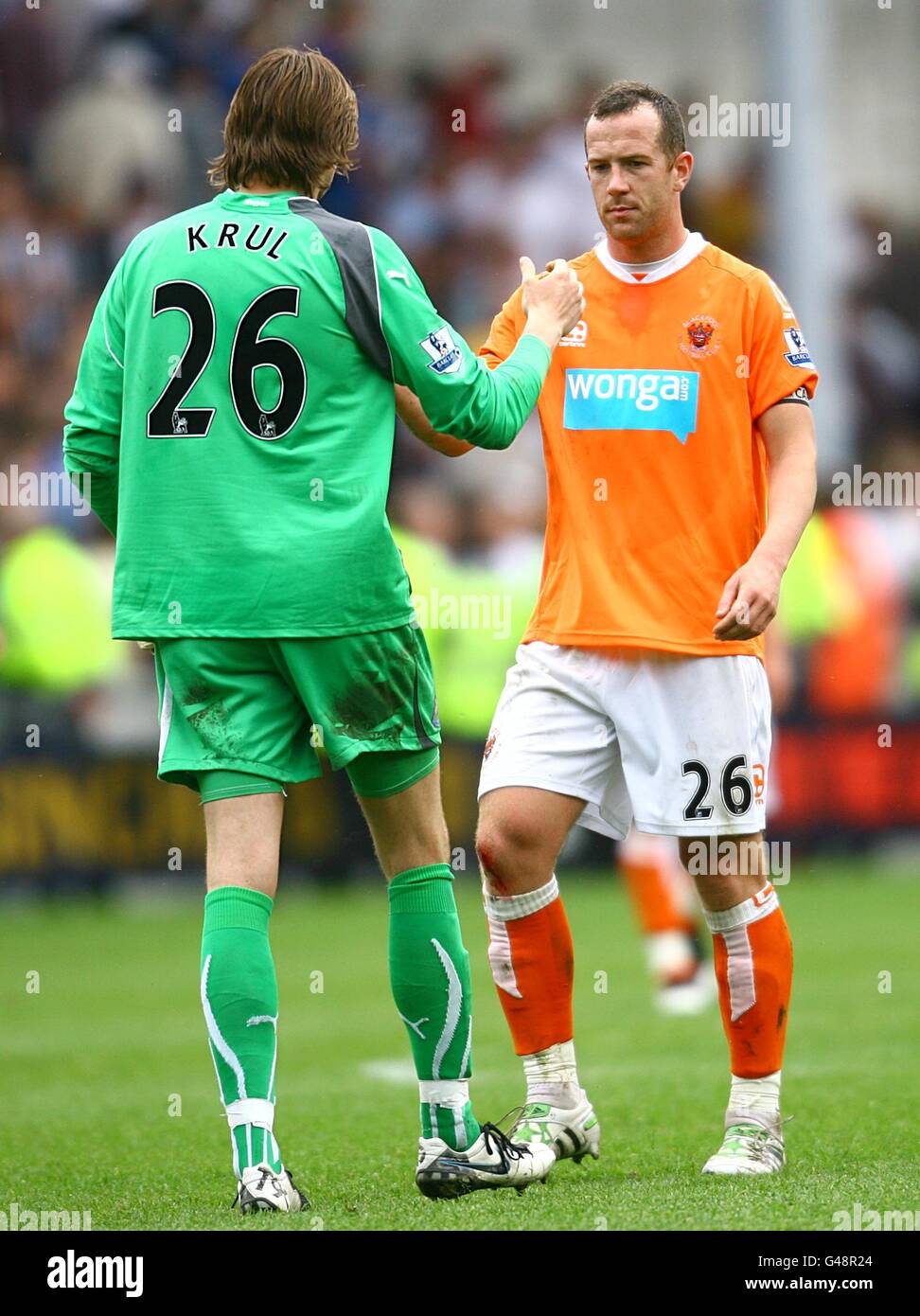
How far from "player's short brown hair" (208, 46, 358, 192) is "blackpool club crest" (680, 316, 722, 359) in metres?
0.92

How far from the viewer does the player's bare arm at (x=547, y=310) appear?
4.37m

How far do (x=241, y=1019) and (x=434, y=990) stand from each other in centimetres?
44

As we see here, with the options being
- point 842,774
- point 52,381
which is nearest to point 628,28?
point 52,381

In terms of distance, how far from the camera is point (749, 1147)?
14.9 ft

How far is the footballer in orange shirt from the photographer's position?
462 centimetres

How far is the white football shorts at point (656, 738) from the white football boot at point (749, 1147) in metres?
0.63

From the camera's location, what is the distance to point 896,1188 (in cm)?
421

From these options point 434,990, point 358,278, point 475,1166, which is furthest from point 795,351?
point 475,1166

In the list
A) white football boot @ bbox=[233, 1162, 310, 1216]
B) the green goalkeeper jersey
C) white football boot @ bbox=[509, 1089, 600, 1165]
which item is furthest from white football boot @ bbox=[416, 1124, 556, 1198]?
the green goalkeeper jersey

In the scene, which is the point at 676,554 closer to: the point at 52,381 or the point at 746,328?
the point at 746,328

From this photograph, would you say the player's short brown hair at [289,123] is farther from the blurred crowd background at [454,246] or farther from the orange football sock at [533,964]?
the blurred crowd background at [454,246]

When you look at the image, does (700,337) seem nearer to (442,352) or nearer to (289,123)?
(442,352)

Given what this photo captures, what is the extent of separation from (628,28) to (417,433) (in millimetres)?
14794
